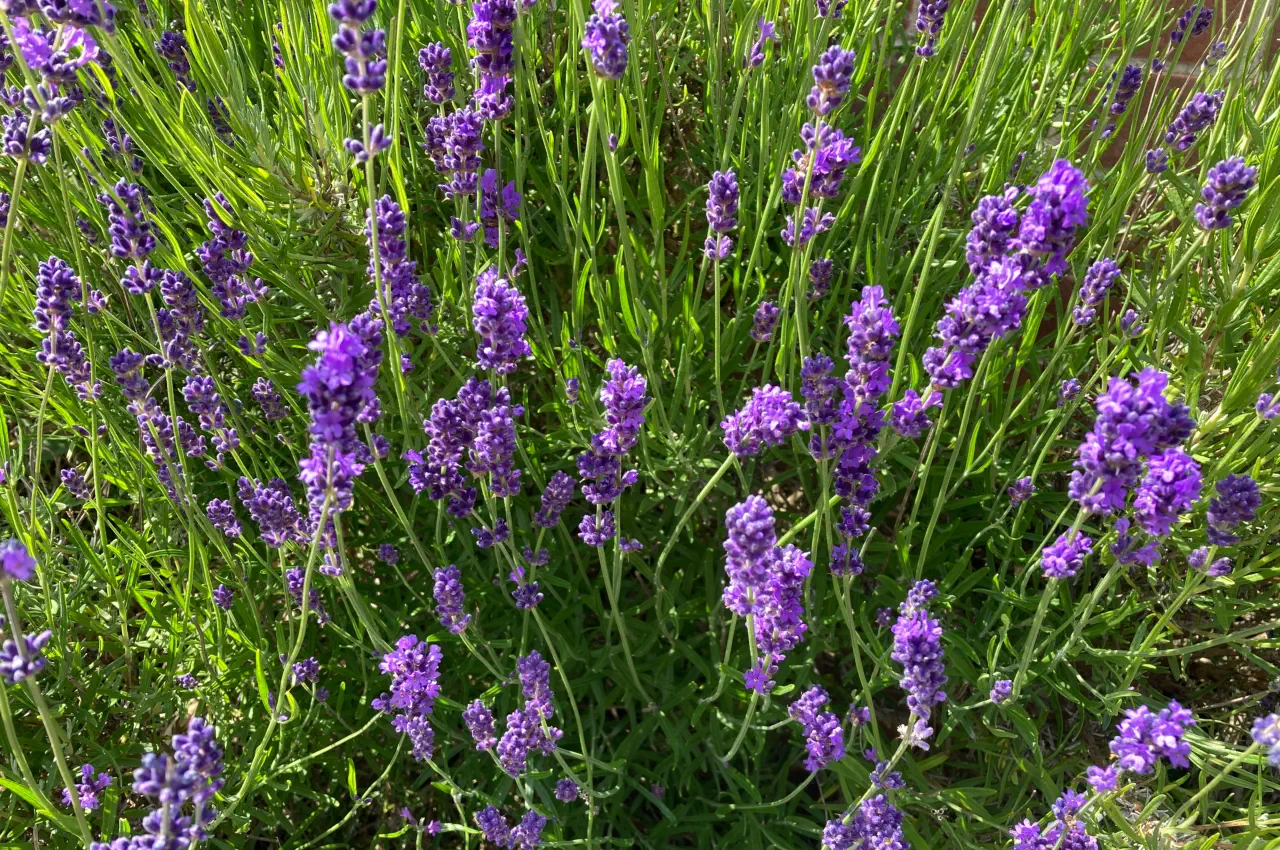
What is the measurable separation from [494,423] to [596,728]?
0.91m

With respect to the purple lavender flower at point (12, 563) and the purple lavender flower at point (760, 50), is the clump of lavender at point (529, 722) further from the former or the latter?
the purple lavender flower at point (760, 50)

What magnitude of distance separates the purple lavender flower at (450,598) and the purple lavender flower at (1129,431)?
41.8 inches

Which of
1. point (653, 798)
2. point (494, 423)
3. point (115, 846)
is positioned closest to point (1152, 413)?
point (494, 423)

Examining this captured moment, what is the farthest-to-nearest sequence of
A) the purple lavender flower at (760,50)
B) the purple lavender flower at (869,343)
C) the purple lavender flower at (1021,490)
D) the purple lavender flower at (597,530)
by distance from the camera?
1. the purple lavender flower at (760,50)
2. the purple lavender flower at (1021,490)
3. the purple lavender flower at (597,530)
4. the purple lavender flower at (869,343)

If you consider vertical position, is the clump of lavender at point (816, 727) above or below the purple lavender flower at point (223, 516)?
below

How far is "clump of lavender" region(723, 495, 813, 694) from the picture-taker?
50.4 inches

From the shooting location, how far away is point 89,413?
192 centimetres

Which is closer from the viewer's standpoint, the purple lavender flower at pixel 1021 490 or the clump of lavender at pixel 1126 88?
the purple lavender flower at pixel 1021 490

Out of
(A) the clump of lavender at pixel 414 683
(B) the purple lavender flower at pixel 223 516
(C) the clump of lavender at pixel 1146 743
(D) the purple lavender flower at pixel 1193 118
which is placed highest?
(D) the purple lavender flower at pixel 1193 118

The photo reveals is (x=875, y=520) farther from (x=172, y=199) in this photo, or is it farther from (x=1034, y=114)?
(x=172, y=199)

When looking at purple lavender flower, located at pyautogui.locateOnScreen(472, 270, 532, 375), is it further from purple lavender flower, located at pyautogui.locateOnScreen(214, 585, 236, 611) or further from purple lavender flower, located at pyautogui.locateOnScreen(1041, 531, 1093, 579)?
purple lavender flower, located at pyautogui.locateOnScreen(1041, 531, 1093, 579)

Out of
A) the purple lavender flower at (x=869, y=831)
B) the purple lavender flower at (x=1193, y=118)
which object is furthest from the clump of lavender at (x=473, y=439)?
the purple lavender flower at (x=1193, y=118)

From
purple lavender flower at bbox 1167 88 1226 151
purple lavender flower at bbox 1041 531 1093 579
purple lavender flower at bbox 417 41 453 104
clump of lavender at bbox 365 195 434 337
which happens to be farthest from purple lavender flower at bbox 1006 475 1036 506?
purple lavender flower at bbox 417 41 453 104

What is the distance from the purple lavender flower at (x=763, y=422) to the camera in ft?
4.89
